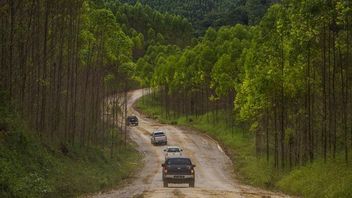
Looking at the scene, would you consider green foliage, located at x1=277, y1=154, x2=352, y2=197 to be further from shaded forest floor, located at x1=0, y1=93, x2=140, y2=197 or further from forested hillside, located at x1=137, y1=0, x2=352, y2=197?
shaded forest floor, located at x1=0, y1=93, x2=140, y2=197

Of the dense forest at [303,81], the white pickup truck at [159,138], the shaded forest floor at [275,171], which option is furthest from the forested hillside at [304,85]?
the white pickup truck at [159,138]

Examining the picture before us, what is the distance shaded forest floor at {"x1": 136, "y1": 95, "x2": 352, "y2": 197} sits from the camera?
28641 mm

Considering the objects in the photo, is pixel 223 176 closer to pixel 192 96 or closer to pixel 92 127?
pixel 92 127

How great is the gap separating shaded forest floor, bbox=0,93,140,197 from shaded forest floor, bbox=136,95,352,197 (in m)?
10.4

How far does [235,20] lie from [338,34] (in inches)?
5852

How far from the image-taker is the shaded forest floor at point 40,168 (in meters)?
21.9

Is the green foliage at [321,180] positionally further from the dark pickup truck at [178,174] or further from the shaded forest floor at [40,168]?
the shaded forest floor at [40,168]

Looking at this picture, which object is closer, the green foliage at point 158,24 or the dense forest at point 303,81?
the dense forest at point 303,81

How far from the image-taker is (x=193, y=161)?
58.5 metres

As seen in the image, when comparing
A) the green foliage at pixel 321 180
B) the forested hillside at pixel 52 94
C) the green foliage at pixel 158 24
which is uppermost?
the green foliage at pixel 158 24

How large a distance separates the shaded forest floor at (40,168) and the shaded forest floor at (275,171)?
34.1 ft

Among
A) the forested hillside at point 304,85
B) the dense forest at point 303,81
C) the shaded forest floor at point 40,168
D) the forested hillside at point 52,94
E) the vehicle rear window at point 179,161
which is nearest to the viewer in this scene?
the shaded forest floor at point 40,168

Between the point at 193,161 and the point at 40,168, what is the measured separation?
32797 mm

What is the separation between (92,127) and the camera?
48594 mm
